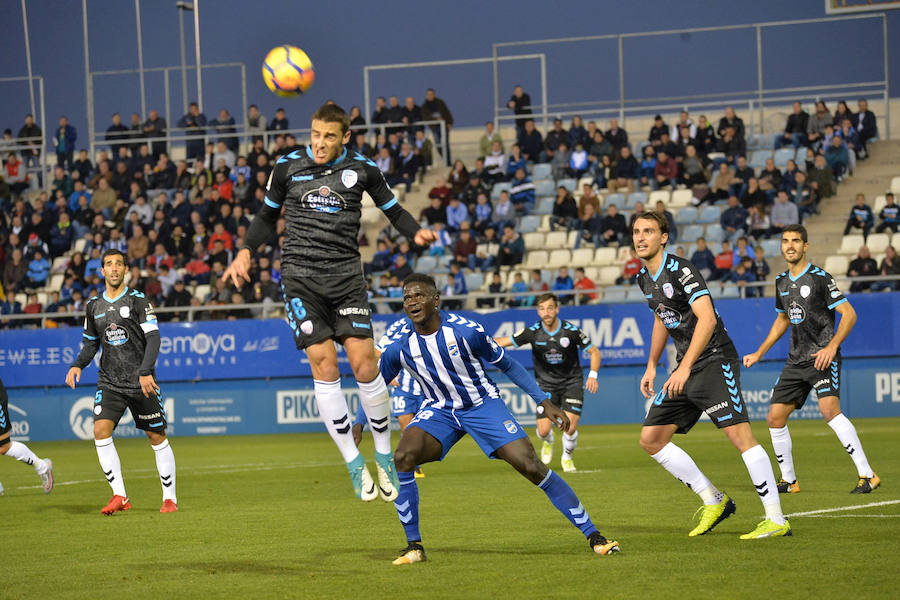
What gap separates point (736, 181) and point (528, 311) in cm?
645

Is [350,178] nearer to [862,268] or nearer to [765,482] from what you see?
[765,482]

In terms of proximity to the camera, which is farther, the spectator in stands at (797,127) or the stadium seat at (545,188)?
the stadium seat at (545,188)

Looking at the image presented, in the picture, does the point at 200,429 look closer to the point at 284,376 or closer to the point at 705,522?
the point at 284,376

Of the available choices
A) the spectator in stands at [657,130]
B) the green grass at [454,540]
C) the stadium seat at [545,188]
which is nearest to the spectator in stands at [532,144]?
A: the stadium seat at [545,188]

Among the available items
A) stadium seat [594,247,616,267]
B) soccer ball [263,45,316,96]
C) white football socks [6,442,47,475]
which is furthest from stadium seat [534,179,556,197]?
soccer ball [263,45,316,96]

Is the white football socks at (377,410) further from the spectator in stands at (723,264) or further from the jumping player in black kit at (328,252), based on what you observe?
the spectator in stands at (723,264)

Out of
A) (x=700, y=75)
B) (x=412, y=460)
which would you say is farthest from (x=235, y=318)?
(x=412, y=460)

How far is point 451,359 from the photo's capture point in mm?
8555

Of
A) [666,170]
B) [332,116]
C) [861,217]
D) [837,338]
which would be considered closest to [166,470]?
[332,116]

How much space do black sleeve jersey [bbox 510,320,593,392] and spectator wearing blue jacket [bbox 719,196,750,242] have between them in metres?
11.2

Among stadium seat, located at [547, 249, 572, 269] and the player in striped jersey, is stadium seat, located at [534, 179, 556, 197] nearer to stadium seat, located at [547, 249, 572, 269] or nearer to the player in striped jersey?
stadium seat, located at [547, 249, 572, 269]

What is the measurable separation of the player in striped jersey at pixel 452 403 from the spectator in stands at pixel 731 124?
22.4m

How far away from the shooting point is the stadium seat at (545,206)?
30766 mm

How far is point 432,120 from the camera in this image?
108ft
